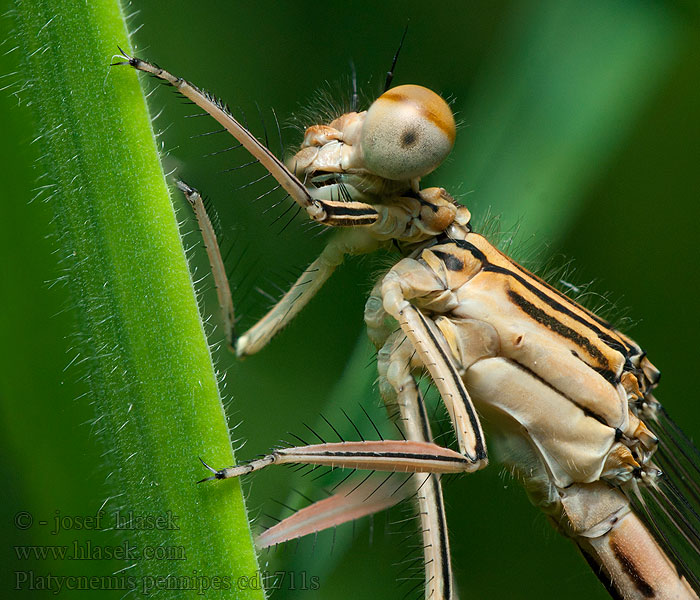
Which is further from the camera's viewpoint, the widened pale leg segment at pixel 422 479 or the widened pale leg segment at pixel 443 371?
the widened pale leg segment at pixel 422 479

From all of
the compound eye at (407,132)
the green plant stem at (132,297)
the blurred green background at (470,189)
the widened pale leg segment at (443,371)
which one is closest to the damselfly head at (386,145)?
the compound eye at (407,132)

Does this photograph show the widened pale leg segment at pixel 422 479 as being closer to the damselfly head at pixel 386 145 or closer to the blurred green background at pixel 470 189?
the blurred green background at pixel 470 189

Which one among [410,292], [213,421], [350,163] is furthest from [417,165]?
[213,421]

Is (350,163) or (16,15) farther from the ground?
(16,15)

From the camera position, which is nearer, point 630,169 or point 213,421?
point 213,421

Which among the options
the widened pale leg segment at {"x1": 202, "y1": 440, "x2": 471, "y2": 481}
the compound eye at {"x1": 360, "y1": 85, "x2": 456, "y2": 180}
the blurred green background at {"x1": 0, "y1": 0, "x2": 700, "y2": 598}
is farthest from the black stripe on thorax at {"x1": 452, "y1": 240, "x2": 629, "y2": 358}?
the widened pale leg segment at {"x1": 202, "y1": 440, "x2": 471, "y2": 481}

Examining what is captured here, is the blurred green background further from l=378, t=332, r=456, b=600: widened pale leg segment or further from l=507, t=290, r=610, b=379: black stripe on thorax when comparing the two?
l=507, t=290, r=610, b=379: black stripe on thorax

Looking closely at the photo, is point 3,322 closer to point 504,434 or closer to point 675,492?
point 504,434
